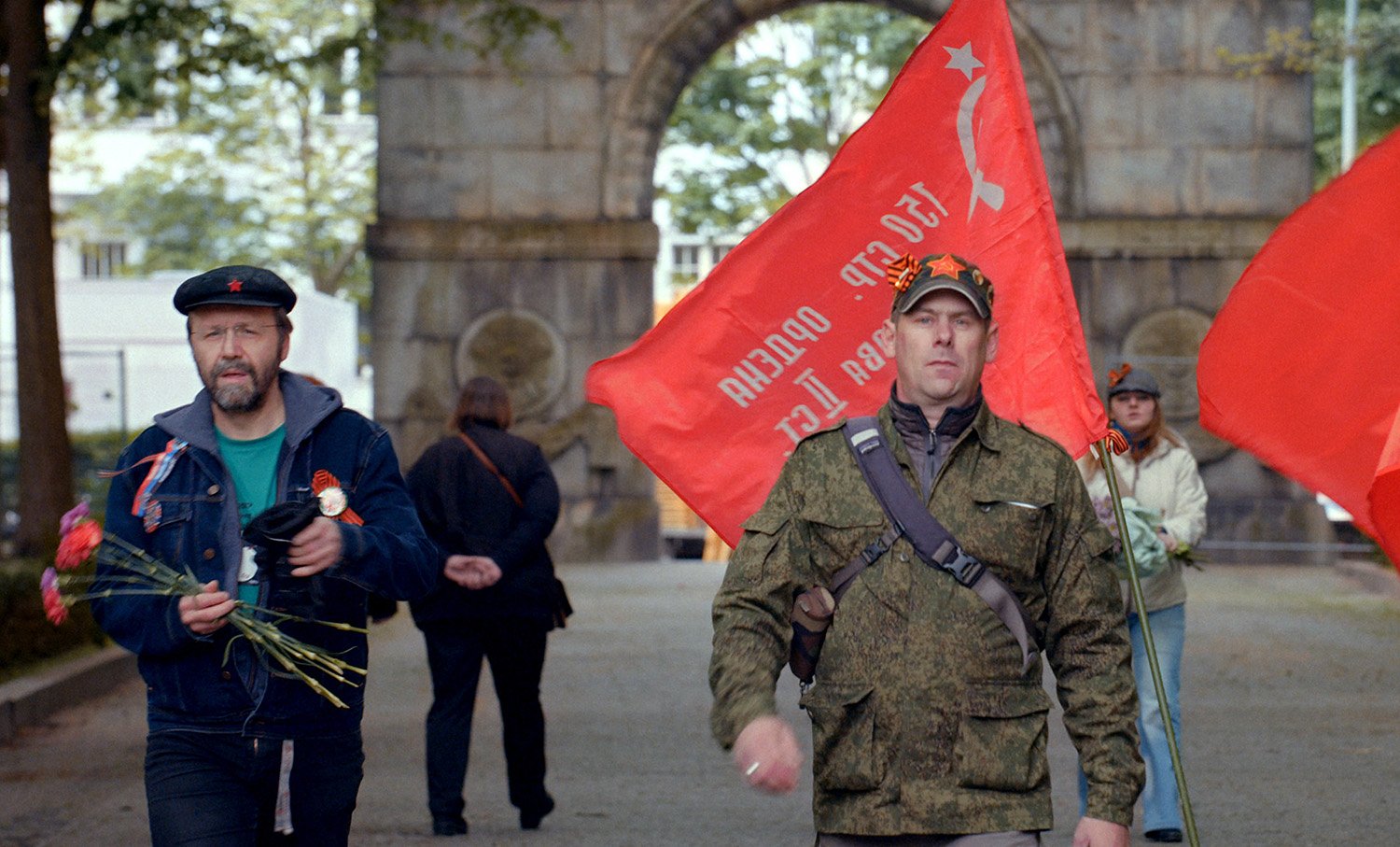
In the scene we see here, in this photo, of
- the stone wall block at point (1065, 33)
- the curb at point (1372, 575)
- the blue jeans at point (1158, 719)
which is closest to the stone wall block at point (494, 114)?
the stone wall block at point (1065, 33)

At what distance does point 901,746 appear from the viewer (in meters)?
4.21

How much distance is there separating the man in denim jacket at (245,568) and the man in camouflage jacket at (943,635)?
943 mm

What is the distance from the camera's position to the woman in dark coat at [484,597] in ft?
28.2

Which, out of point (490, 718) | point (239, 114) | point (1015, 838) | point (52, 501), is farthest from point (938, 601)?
point (239, 114)

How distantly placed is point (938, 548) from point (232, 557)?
1569 mm

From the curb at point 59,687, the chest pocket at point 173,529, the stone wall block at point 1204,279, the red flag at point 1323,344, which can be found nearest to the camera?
the chest pocket at point 173,529

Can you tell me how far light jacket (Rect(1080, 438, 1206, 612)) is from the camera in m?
8.22

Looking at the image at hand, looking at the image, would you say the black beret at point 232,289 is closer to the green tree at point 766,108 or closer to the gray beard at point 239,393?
the gray beard at point 239,393

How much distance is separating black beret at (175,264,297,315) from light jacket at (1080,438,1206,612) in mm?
4060

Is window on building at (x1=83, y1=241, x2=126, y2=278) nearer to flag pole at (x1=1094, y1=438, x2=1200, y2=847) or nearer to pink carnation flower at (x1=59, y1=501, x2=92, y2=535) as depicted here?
pink carnation flower at (x1=59, y1=501, x2=92, y2=535)

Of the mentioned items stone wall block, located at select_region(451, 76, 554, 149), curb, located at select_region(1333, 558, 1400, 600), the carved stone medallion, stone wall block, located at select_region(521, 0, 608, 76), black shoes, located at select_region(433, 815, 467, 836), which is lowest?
curb, located at select_region(1333, 558, 1400, 600)

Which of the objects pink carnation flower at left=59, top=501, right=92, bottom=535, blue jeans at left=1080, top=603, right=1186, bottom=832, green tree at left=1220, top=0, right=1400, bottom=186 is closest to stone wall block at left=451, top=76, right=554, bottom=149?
green tree at left=1220, top=0, right=1400, bottom=186

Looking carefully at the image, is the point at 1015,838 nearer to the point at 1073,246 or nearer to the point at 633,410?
the point at 633,410

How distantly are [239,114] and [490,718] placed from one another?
1460 inches
